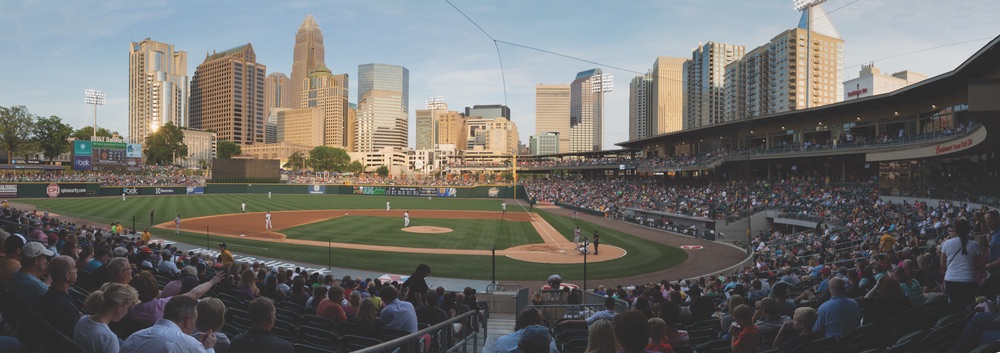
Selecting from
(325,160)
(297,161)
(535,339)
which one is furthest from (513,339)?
(297,161)

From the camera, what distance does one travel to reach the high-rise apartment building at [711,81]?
162625mm

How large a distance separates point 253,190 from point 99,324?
8164 centimetres

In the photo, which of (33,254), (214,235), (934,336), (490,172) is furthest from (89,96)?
(934,336)

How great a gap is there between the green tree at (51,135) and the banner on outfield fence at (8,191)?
1460 inches

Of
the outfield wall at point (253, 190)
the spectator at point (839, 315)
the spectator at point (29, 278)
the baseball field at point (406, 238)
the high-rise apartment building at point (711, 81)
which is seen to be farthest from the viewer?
the high-rise apartment building at point (711, 81)

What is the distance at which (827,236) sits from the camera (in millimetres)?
23375

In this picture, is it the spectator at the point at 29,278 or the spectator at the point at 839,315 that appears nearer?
the spectator at the point at 29,278

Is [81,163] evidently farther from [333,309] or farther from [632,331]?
[632,331]

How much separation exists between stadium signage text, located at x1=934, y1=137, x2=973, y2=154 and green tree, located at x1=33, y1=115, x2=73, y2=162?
Answer: 11885 cm

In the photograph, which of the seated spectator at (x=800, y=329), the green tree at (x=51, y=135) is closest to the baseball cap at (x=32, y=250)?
the seated spectator at (x=800, y=329)

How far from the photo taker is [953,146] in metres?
23.4

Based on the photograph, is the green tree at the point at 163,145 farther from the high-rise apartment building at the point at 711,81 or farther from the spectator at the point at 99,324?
the spectator at the point at 99,324

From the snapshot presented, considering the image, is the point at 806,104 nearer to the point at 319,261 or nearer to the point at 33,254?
the point at 319,261

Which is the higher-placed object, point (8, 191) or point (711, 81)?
point (711, 81)
